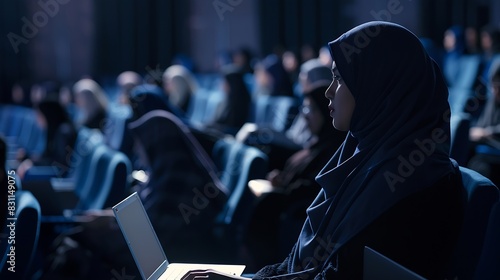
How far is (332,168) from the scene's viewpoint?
192cm

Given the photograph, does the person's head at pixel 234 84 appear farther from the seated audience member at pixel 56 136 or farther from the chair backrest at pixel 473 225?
the chair backrest at pixel 473 225

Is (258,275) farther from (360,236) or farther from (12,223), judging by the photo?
(12,223)

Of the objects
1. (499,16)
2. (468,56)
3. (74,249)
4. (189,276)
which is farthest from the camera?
(499,16)

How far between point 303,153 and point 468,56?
224 inches

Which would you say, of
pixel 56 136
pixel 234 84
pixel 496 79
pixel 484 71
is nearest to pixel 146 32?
pixel 234 84

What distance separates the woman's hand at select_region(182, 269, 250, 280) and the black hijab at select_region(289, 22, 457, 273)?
20 centimetres

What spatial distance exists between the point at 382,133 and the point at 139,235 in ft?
2.12

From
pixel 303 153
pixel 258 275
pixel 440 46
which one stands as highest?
pixel 258 275

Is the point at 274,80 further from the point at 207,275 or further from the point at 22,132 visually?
the point at 207,275

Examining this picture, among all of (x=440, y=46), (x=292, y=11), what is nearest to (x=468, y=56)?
(x=440, y=46)

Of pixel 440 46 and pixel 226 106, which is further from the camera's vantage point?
pixel 440 46

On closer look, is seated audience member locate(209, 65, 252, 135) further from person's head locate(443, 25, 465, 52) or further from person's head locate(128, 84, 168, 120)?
person's head locate(128, 84, 168, 120)

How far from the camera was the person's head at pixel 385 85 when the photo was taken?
1.67 m

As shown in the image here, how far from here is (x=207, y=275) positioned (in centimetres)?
174
